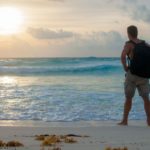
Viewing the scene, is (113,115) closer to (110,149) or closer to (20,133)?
(20,133)

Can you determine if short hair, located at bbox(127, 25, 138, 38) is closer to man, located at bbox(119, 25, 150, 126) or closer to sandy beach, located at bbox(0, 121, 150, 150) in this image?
man, located at bbox(119, 25, 150, 126)

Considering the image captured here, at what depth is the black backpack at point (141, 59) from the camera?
27.2 feet

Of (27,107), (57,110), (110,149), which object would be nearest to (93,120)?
(57,110)

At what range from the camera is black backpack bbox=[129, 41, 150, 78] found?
8.29 metres

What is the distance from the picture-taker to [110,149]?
17.8ft

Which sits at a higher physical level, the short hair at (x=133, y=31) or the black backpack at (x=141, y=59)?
the short hair at (x=133, y=31)

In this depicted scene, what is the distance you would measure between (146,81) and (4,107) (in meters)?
4.66

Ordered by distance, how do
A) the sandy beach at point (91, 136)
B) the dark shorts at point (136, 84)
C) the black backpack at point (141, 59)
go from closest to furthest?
the sandy beach at point (91, 136) → the black backpack at point (141, 59) → the dark shorts at point (136, 84)

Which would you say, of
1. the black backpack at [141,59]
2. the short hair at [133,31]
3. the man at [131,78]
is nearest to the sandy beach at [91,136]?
the man at [131,78]

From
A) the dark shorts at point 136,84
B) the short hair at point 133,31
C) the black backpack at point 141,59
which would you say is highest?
the short hair at point 133,31

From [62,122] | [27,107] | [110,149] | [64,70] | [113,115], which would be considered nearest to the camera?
[110,149]

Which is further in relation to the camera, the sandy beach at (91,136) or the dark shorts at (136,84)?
the dark shorts at (136,84)

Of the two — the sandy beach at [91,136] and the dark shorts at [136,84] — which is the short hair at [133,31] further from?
the sandy beach at [91,136]

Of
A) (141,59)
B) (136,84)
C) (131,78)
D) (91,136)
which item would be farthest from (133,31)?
(91,136)
